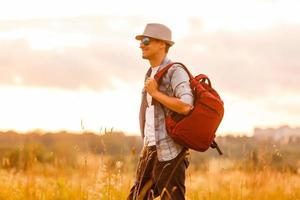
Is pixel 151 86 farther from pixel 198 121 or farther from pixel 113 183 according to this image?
pixel 113 183

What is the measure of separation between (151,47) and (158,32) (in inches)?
5.5

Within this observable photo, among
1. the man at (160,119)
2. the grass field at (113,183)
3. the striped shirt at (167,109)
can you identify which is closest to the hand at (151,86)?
the man at (160,119)

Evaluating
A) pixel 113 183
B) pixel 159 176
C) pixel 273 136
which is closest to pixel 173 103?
pixel 159 176

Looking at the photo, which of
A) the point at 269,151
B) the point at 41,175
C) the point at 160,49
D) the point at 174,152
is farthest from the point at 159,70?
the point at 41,175

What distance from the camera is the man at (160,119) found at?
19.1 feet

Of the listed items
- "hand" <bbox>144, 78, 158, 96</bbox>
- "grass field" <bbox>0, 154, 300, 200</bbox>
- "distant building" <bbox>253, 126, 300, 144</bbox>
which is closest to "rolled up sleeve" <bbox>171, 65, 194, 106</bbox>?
"hand" <bbox>144, 78, 158, 96</bbox>

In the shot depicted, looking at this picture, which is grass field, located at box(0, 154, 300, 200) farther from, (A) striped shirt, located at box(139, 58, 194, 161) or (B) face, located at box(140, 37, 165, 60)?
(B) face, located at box(140, 37, 165, 60)

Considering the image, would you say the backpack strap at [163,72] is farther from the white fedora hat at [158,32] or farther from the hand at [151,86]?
the white fedora hat at [158,32]

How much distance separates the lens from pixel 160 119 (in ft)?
19.5

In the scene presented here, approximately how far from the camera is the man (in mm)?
5816

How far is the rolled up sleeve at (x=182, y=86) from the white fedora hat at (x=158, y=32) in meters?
0.32

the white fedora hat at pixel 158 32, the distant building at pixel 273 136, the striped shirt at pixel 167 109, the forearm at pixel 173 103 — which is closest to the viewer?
the forearm at pixel 173 103

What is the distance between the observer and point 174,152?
232 inches

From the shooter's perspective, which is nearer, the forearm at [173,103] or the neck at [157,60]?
the forearm at [173,103]
